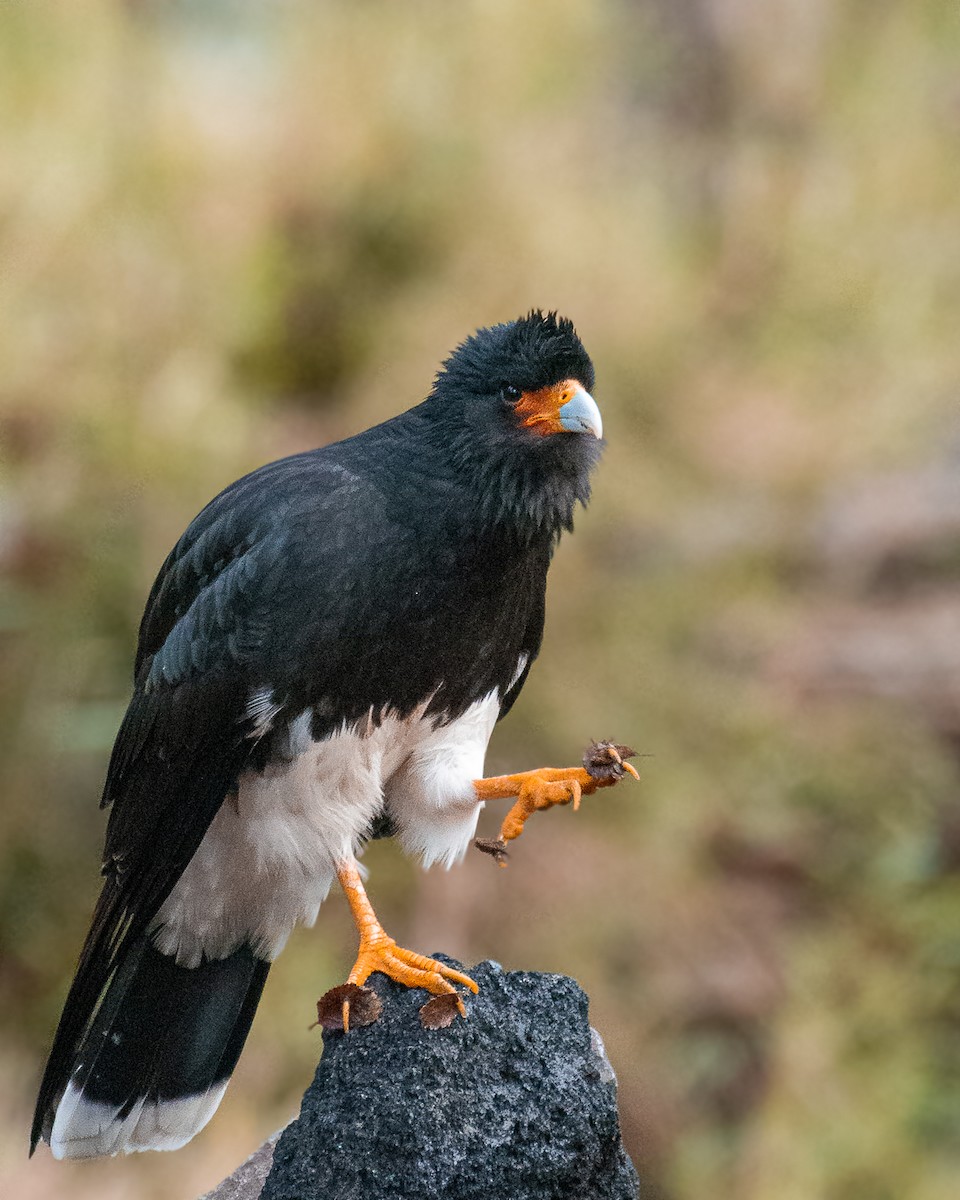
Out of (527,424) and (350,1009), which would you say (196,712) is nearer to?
(350,1009)

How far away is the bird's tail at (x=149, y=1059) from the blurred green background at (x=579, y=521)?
2.48m

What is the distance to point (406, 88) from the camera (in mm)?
6793

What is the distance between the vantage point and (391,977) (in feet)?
8.96

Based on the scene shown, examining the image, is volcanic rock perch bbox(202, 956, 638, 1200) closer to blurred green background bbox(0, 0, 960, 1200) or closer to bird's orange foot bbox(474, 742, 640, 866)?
bird's orange foot bbox(474, 742, 640, 866)

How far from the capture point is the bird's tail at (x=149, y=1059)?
3.04 m

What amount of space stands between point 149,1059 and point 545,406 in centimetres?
162

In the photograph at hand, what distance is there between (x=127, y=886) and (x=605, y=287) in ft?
15.2

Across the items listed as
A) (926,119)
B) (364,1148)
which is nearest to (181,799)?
(364,1148)

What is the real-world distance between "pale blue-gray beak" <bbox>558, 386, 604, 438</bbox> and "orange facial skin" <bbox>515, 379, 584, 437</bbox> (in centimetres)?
1

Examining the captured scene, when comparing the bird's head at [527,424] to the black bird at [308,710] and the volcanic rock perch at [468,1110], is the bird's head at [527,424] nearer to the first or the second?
the black bird at [308,710]

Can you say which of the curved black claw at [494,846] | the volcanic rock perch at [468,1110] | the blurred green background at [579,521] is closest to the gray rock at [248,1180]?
the volcanic rock perch at [468,1110]

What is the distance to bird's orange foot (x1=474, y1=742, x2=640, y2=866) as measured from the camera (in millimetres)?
2660

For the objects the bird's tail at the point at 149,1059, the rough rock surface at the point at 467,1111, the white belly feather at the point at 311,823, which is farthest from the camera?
the bird's tail at the point at 149,1059

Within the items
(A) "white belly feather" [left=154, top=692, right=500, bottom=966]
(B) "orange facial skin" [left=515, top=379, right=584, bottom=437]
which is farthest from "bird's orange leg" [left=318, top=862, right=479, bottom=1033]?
(B) "orange facial skin" [left=515, top=379, right=584, bottom=437]
